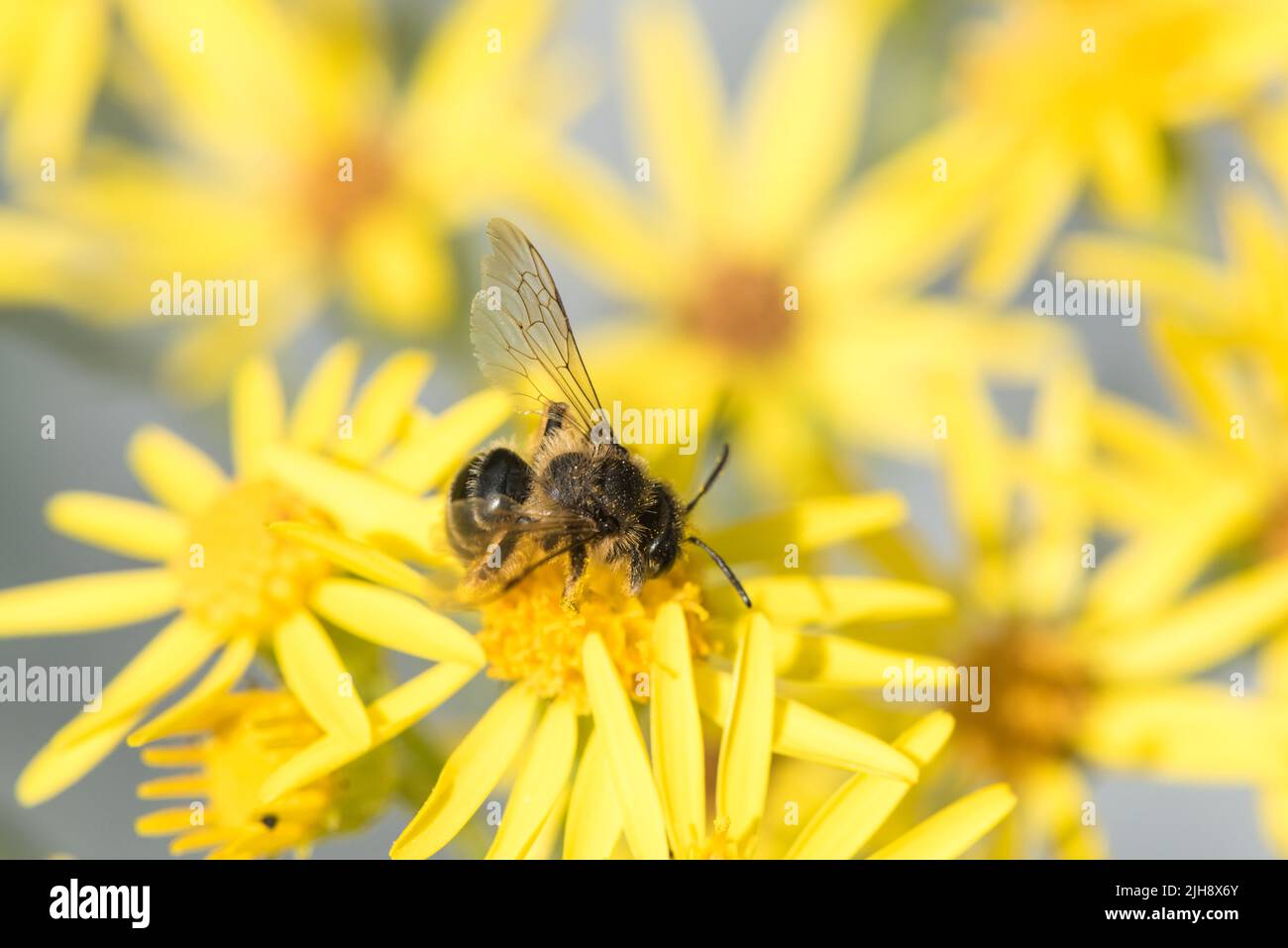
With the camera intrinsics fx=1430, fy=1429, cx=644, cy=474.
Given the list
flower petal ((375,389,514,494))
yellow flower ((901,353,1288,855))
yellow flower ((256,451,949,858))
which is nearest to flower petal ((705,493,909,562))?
yellow flower ((256,451,949,858))

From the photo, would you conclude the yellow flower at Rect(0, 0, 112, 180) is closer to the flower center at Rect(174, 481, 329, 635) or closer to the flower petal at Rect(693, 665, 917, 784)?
the flower center at Rect(174, 481, 329, 635)

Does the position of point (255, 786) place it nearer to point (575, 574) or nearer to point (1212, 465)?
point (575, 574)

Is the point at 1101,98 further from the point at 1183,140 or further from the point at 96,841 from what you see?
the point at 96,841

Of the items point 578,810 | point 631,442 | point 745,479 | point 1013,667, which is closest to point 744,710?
point 578,810

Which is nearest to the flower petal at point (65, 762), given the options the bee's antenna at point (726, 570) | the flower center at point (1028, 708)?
the bee's antenna at point (726, 570)

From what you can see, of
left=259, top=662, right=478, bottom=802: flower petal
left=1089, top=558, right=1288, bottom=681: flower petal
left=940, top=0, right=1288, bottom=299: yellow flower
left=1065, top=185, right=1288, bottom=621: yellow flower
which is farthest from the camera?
left=940, top=0, right=1288, bottom=299: yellow flower

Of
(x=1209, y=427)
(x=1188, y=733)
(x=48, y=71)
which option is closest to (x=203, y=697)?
(x=1188, y=733)

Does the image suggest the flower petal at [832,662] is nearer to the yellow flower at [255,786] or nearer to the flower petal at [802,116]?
the yellow flower at [255,786]
